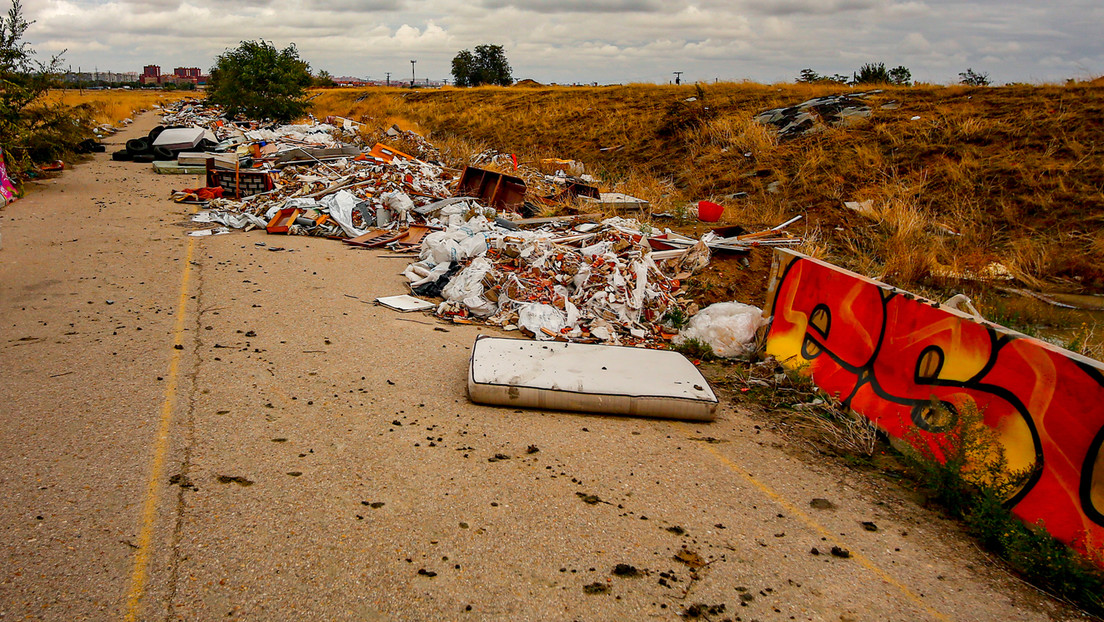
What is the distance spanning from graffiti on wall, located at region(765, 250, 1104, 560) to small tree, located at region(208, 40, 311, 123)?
29.3m

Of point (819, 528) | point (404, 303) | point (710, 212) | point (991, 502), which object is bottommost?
point (819, 528)

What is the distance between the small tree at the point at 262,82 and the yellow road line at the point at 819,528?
100 ft

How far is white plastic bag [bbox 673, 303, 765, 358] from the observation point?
6527 mm

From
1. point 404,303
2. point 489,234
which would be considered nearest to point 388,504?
point 404,303

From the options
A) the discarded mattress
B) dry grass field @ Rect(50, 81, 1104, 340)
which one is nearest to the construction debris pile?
dry grass field @ Rect(50, 81, 1104, 340)

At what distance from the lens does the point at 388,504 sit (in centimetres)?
360

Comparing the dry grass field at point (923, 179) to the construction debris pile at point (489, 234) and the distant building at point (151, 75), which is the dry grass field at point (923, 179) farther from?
the distant building at point (151, 75)

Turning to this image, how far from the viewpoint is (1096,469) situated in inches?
129

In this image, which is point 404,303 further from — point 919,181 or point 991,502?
point 919,181

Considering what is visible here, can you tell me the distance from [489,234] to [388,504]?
230 inches

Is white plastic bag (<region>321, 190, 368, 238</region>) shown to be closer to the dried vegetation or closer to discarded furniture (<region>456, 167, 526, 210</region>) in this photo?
discarded furniture (<region>456, 167, 526, 210</region>)

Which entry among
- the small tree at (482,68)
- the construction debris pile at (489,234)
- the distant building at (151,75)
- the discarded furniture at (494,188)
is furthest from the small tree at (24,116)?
the distant building at (151,75)

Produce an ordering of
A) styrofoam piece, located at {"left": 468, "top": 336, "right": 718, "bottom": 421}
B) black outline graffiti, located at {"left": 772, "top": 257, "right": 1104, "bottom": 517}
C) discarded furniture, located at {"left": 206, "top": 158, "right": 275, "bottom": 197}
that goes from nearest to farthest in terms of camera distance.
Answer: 1. black outline graffiti, located at {"left": 772, "top": 257, "right": 1104, "bottom": 517}
2. styrofoam piece, located at {"left": 468, "top": 336, "right": 718, "bottom": 421}
3. discarded furniture, located at {"left": 206, "top": 158, "right": 275, "bottom": 197}

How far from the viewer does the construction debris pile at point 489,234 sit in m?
7.44
